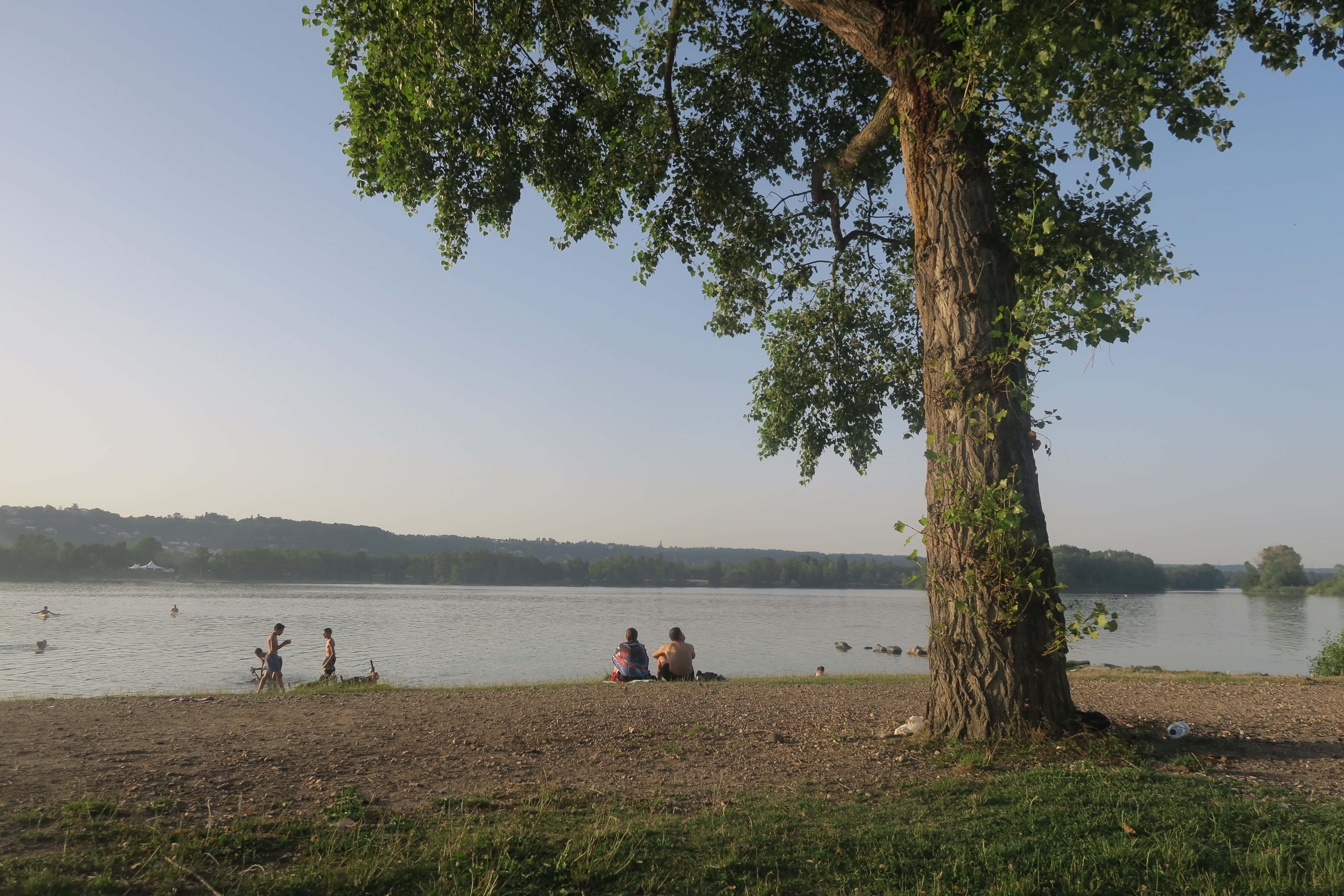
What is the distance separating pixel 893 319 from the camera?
1222cm

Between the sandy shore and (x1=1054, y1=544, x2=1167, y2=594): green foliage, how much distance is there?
59.7 m

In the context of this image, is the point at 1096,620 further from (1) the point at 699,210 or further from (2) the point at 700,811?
(1) the point at 699,210

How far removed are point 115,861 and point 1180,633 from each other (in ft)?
157

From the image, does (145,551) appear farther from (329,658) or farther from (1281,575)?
(1281,575)

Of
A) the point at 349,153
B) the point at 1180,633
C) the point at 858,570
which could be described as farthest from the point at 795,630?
the point at 858,570

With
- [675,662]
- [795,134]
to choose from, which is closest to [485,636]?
[675,662]

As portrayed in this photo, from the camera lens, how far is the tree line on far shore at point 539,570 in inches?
3386

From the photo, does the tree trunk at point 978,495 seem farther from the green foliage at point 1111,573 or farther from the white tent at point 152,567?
the white tent at point 152,567

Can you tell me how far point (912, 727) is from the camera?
620cm

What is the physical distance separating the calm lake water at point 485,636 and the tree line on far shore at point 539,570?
14.8m

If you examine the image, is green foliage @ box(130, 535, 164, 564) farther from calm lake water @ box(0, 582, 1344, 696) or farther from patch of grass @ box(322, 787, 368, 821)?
patch of grass @ box(322, 787, 368, 821)

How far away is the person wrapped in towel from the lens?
12016 mm

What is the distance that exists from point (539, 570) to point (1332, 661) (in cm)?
10987

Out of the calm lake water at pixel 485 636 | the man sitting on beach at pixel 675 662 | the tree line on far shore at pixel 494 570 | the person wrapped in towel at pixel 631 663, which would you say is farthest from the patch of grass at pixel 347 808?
the tree line on far shore at pixel 494 570
